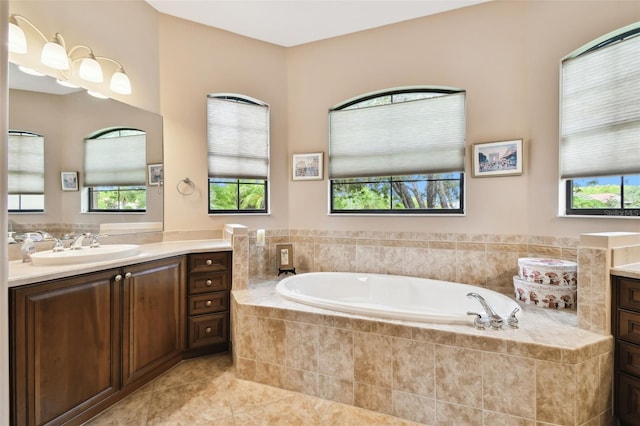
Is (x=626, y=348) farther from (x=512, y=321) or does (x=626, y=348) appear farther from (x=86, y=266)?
(x=86, y=266)

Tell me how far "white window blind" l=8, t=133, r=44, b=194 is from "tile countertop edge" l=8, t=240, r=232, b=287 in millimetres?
455

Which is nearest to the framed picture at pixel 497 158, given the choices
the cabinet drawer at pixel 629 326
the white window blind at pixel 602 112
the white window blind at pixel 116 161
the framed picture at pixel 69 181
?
the white window blind at pixel 602 112

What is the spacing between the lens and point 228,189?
3.10 meters

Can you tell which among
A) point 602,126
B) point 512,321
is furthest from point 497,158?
point 512,321

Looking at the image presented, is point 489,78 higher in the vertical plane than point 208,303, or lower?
higher

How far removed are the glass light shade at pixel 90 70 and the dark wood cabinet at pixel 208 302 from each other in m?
1.49

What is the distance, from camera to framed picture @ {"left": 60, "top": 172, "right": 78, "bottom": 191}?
2052 millimetres

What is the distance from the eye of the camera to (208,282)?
7.99ft

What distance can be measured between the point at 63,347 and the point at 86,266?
41cm

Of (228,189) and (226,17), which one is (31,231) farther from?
(226,17)

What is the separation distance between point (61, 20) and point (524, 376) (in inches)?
145

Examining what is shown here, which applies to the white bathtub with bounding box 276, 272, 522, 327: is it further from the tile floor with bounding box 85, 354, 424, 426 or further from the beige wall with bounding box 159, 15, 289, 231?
the beige wall with bounding box 159, 15, 289, 231

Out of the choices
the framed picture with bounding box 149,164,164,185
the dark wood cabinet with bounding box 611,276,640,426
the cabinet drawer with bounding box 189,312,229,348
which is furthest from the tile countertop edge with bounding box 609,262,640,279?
the framed picture with bounding box 149,164,164,185

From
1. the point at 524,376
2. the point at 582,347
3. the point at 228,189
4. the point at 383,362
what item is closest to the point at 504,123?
the point at 582,347
